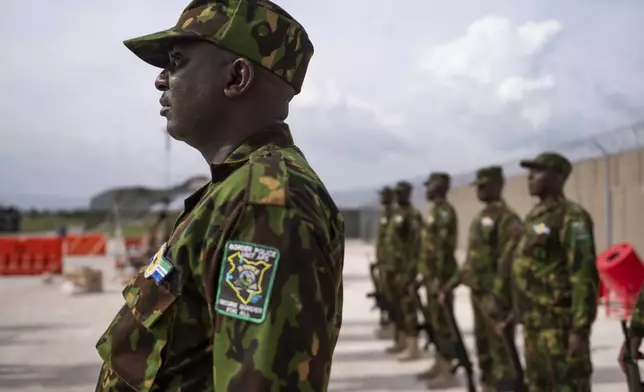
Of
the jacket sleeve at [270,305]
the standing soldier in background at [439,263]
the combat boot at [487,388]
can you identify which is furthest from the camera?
the standing soldier in background at [439,263]

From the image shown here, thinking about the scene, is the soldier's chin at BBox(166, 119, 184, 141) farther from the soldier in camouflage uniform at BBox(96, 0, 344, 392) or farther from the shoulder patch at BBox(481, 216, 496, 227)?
the shoulder patch at BBox(481, 216, 496, 227)

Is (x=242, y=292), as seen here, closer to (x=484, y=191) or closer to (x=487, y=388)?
(x=487, y=388)

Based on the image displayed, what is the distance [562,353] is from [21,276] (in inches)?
615

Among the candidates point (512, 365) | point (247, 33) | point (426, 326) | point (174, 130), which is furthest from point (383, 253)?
point (247, 33)

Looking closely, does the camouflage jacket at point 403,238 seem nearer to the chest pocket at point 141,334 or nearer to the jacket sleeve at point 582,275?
the jacket sleeve at point 582,275

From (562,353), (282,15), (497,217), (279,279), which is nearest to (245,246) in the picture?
(279,279)

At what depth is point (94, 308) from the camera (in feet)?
39.2

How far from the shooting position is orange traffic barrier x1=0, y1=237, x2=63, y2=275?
58.2 ft

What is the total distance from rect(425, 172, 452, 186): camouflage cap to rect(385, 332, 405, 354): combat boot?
1.79 m

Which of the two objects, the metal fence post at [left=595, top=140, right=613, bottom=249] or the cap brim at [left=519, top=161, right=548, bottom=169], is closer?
the cap brim at [left=519, top=161, right=548, bottom=169]

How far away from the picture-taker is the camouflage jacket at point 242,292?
3.91 feet

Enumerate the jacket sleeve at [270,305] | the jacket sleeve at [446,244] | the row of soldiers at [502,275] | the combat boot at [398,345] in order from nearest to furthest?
1. the jacket sleeve at [270,305]
2. the row of soldiers at [502,275]
3. the jacket sleeve at [446,244]
4. the combat boot at [398,345]

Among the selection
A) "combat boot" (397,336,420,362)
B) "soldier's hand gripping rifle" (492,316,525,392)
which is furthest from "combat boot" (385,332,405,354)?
"soldier's hand gripping rifle" (492,316,525,392)

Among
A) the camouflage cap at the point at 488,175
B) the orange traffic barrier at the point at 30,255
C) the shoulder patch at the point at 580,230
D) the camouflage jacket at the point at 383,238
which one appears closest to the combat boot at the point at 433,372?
the camouflage cap at the point at 488,175
